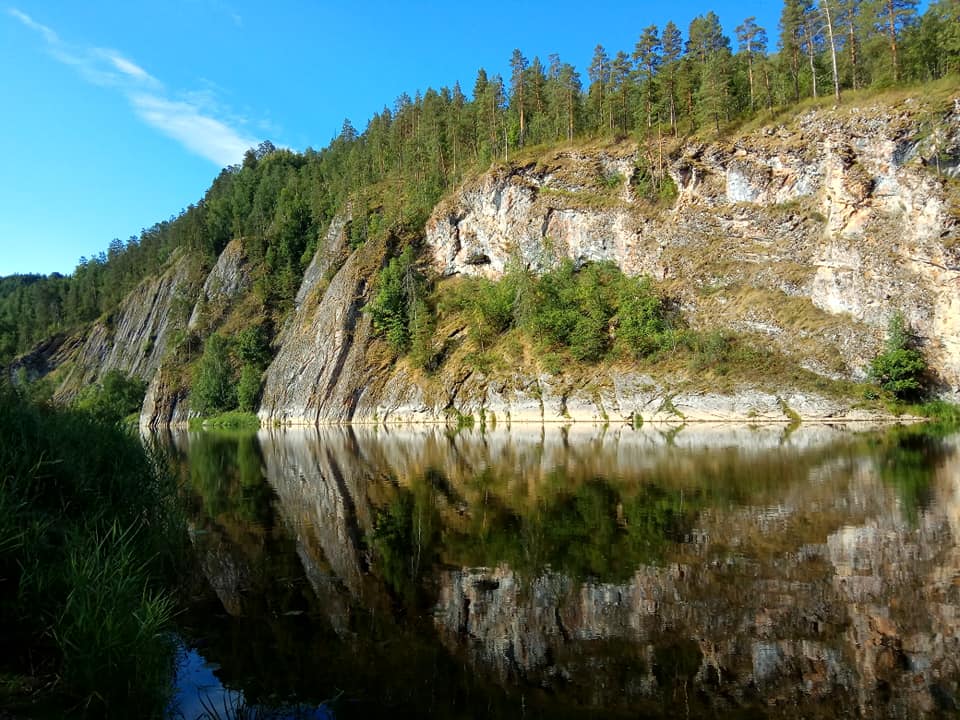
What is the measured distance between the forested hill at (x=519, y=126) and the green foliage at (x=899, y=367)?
25.7 meters

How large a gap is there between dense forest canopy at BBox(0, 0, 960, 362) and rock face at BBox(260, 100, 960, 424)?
7.20 meters

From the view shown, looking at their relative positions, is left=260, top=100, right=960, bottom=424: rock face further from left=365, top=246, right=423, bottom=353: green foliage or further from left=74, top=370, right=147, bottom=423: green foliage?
left=74, top=370, right=147, bottom=423: green foliage

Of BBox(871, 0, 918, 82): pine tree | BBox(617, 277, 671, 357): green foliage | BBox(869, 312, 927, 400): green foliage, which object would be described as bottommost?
BBox(869, 312, 927, 400): green foliage

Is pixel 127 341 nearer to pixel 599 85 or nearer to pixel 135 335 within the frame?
pixel 135 335

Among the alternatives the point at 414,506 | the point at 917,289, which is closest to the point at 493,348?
the point at 917,289

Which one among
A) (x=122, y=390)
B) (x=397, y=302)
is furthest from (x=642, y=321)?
(x=122, y=390)

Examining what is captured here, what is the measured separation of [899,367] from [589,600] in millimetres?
53426

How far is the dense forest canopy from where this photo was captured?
70.2m

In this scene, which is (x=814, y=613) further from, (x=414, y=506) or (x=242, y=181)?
(x=242, y=181)

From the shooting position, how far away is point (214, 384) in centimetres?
10881

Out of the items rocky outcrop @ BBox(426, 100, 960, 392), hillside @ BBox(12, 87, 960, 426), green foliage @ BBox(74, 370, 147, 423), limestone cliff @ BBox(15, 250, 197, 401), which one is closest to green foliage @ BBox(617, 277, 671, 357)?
hillside @ BBox(12, 87, 960, 426)

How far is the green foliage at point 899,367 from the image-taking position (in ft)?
173

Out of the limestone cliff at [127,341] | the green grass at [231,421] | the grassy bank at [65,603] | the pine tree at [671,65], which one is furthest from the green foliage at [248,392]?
the grassy bank at [65,603]

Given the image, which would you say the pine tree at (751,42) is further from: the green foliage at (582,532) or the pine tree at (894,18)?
the green foliage at (582,532)
